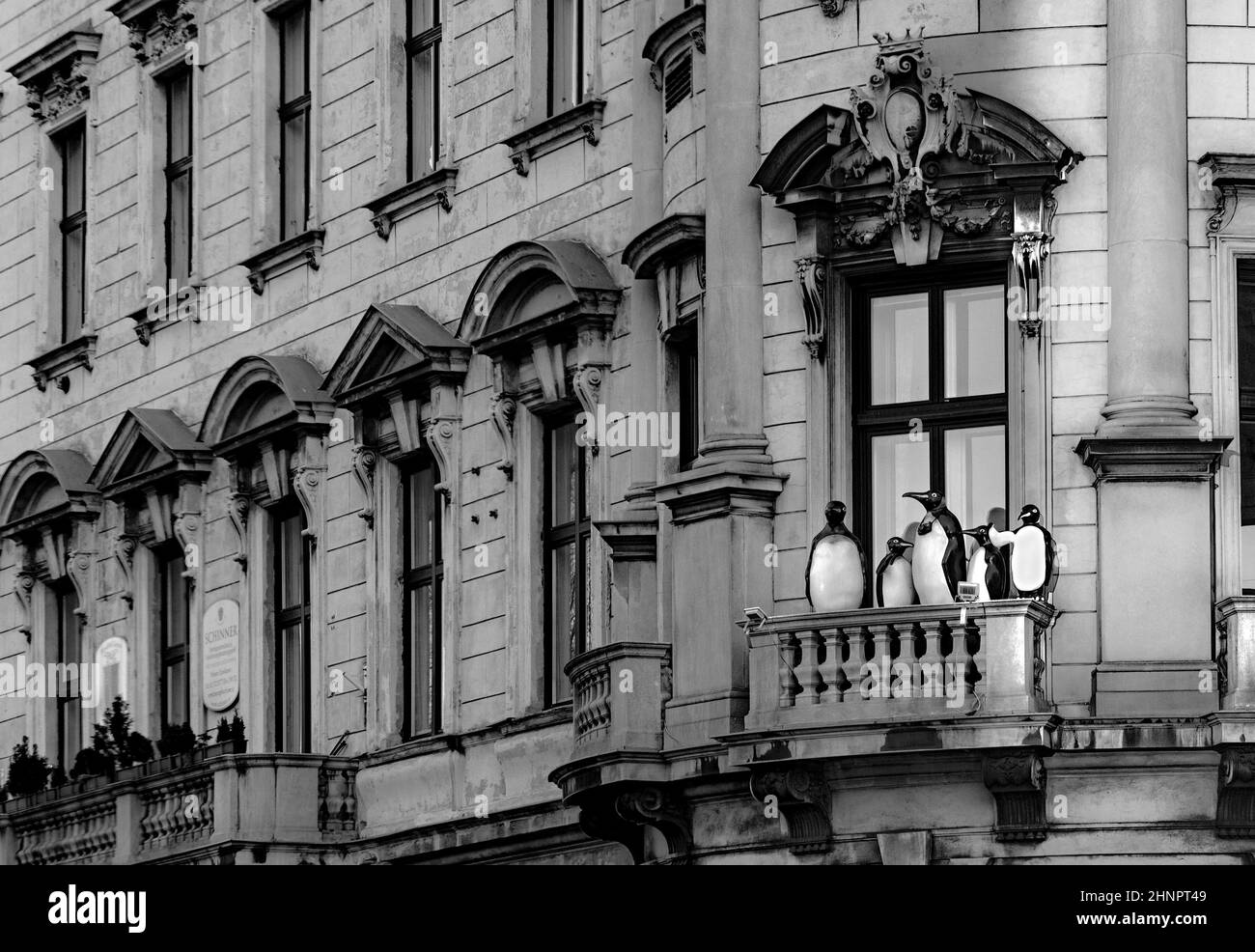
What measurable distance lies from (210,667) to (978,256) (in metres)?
13.2

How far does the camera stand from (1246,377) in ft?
100

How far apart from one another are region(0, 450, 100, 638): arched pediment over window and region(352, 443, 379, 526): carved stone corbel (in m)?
6.11

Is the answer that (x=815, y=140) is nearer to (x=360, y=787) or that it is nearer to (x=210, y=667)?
(x=360, y=787)

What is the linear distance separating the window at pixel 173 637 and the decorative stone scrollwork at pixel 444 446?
581 cm

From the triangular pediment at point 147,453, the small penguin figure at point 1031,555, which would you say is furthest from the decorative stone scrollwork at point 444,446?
the small penguin figure at point 1031,555

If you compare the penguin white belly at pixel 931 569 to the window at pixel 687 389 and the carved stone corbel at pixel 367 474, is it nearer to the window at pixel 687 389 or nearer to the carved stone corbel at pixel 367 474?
the window at pixel 687 389

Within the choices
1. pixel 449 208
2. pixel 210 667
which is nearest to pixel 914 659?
pixel 449 208

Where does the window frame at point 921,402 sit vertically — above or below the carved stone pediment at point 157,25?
below

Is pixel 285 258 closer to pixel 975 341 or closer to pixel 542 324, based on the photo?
pixel 542 324

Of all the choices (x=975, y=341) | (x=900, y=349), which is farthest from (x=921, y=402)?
(x=975, y=341)

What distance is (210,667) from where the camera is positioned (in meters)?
41.5

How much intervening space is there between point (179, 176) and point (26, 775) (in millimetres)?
6555

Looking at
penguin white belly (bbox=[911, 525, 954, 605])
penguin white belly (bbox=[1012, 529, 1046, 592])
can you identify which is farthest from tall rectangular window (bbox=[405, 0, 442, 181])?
penguin white belly (bbox=[1012, 529, 1046, 592])

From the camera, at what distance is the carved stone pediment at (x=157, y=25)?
1695 inches
